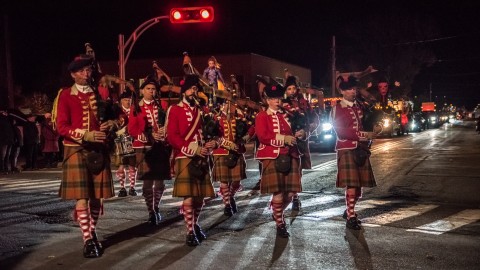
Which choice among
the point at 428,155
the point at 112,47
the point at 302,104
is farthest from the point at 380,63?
the point at 302,104

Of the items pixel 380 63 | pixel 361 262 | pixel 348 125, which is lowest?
pixel 361 262

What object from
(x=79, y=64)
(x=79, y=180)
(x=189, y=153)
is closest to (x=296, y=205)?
(x=189, y=153)

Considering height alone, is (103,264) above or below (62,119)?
below

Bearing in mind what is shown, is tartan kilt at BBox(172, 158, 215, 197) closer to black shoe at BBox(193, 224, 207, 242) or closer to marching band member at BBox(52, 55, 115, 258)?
black shoe at BBox(193, 224, 207, 242)

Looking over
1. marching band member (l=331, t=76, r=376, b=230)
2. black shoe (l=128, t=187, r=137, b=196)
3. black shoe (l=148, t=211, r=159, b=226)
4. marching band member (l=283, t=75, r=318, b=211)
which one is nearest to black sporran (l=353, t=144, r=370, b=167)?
marching band member (l=331, t=76, r=376, b=230)

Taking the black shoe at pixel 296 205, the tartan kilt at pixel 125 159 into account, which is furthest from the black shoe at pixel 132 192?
the black shoe at pixel 296 205

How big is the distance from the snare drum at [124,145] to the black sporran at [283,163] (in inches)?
97.8

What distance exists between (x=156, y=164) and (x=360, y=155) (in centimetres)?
283

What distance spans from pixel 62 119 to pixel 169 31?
1518 inches

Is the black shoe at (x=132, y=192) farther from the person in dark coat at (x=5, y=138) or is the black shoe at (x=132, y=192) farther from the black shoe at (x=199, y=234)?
the person in dark coat at (x=5, y=138)

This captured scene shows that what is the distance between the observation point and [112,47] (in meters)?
43.1

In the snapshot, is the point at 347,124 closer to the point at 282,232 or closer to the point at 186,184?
the point at 282,232

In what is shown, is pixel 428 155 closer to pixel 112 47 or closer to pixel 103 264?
pixel 103 264

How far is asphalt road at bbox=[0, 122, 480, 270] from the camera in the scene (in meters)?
5.54
